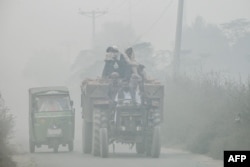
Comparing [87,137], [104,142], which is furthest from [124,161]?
[87,137]

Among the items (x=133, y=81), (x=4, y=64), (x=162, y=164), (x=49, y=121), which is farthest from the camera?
(x=4, y=64)

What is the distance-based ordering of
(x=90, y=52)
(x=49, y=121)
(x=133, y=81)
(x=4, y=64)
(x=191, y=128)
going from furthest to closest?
(x=4, y=64)
(x=90, y=52)
(x=191, y=128)
(x=49, y=121)
(x=133, y=81)

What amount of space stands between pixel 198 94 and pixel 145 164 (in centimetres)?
1467

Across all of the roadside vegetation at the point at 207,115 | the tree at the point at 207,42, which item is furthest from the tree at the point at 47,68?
the roadside vegetation at the point at 207,115

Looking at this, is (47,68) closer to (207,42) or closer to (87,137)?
(207,42)

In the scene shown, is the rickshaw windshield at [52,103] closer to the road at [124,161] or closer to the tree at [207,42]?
the road at [124,161]

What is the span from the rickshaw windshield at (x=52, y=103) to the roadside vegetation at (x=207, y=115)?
5317 mm

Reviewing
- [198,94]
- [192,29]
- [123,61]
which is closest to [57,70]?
[192,29]

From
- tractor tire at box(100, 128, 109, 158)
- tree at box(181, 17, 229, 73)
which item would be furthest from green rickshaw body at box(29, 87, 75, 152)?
tree at box(181, 17, 229, 73)

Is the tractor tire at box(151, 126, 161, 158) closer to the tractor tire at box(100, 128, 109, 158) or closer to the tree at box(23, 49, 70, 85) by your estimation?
the tractor tire at box(100, 128, 109, 158)

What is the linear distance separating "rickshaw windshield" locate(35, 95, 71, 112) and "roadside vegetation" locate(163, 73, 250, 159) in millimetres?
5317

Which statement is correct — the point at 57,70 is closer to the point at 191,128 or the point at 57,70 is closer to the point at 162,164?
the point at 191,128

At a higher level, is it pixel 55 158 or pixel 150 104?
pixel 150 104

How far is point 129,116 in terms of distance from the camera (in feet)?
95.6
